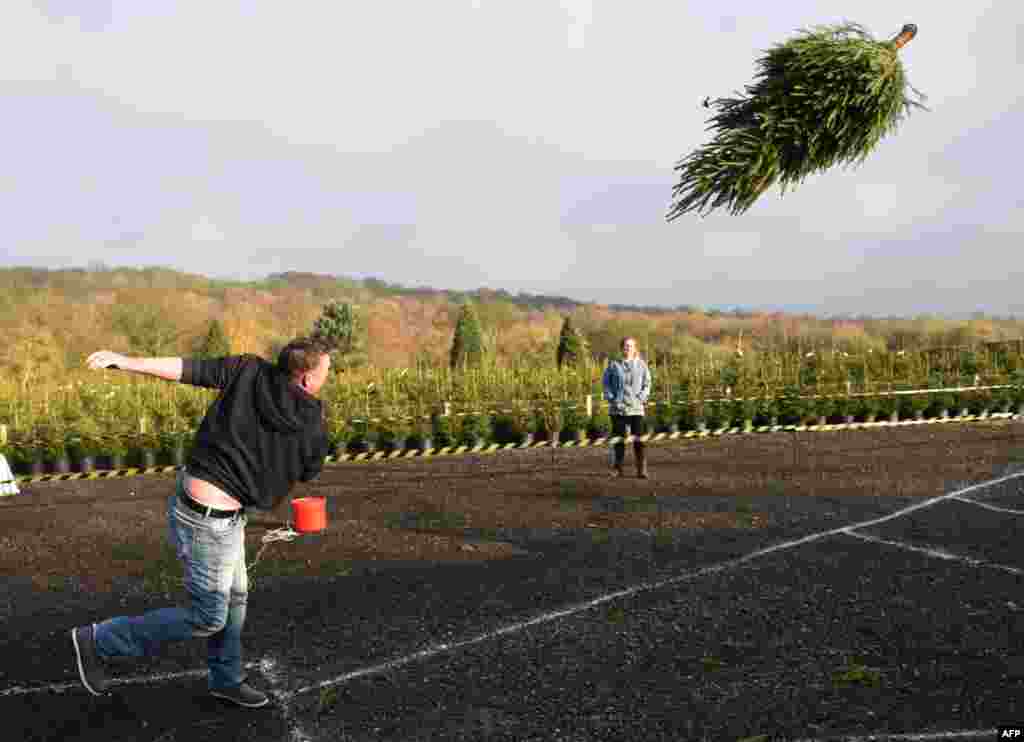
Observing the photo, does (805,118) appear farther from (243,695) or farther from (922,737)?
(243,695)

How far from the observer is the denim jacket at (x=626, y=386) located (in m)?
11.3

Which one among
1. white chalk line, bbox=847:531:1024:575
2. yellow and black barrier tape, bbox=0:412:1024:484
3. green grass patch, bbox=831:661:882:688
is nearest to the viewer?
green grass patch, bbox=831:661:882:688

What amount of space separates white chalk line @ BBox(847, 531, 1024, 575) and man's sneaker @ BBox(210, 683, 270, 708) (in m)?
5.25

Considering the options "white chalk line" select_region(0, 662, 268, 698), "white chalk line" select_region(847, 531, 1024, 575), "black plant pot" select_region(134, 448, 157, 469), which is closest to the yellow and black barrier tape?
"black plant pot" select_region(134, 448, 157, 469)

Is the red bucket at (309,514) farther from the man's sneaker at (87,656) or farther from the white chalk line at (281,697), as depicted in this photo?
the man's sneaker at (87,656)

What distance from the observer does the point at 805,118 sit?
367cm

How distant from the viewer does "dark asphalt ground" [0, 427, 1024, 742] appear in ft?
13.7

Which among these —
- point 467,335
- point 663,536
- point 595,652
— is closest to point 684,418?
point 663,536

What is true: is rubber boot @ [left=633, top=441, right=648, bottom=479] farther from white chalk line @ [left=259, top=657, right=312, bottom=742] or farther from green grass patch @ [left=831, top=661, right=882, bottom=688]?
white chalk line @ [left=259, top=657, right=312, bottom=742]

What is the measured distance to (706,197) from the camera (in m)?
3.54

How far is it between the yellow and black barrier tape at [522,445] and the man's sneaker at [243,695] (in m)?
9.14

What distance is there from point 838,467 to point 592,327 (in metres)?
39.9

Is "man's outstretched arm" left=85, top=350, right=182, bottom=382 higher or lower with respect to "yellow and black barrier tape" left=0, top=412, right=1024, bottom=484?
higher

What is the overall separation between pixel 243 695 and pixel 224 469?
1.11 meters
